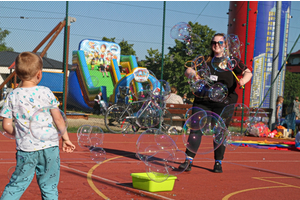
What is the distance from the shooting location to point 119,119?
11188 mm

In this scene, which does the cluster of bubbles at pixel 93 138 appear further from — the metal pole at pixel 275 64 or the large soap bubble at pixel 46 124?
the metal pole at pixel 275 64

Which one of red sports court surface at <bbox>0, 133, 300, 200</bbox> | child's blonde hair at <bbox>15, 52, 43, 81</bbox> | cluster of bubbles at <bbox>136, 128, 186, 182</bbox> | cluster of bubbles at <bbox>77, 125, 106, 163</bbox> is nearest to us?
child's blonde hair at <bbox>15, 52, 43, 81</bbox>

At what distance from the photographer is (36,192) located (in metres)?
3.87

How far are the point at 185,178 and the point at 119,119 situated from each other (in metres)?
6.35

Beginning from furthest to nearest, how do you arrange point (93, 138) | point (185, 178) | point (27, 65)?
1. point (93, 138)
2. point (185, 178)
3. point (27, 65)

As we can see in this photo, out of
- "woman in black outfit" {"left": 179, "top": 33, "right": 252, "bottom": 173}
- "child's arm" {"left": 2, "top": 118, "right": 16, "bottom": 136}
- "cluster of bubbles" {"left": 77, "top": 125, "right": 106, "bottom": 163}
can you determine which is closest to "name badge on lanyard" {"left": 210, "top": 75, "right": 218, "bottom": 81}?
"woman in black outfit" {"left": 179, "top": 33, "right": 252, "bottom": 173}

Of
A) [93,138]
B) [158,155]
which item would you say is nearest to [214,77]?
[158,155]

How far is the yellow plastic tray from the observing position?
13.4 feet

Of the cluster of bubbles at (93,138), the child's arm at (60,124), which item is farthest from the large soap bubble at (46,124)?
the cluster of bubbles at (93,138)

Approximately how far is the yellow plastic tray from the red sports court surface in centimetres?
6

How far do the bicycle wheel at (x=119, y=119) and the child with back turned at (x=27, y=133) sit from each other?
26.9 ft

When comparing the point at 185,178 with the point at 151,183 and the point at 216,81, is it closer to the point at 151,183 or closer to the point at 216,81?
the point at 151,183

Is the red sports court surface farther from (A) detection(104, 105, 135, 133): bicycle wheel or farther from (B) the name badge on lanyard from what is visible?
(A) detection(104, 105, 135, 133): bicycle wheel

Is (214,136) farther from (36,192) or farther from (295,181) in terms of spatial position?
(36,192)
